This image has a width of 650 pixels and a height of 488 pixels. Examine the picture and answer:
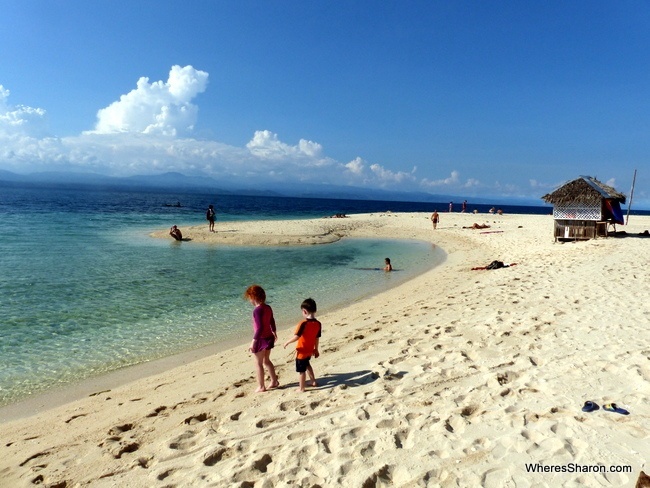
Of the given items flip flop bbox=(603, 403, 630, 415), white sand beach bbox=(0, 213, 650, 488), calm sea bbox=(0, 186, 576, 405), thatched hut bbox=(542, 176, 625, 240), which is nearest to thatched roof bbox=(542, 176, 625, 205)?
thatched hut bbox=(542, 176, 625, 240)

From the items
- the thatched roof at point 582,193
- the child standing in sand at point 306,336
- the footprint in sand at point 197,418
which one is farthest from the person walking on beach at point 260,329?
the thatched roof at point 582,193

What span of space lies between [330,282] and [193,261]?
27.5ft

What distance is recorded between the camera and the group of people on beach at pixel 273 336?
546 centimetres

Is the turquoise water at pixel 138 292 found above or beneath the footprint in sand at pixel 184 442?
beneath

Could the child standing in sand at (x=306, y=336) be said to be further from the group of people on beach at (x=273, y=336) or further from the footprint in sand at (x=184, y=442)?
the footprint in sand at (x=184, y=442)

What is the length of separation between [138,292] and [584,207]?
22.3m

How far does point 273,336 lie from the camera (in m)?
5.82

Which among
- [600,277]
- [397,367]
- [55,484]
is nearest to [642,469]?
[397,367]

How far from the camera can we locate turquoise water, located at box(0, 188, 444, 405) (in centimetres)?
812

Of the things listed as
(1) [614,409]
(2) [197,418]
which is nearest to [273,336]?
(2) [197,418]

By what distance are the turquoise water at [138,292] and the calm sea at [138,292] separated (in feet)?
0.10

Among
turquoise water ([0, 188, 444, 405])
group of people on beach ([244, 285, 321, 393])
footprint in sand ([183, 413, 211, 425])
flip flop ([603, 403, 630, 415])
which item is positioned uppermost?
group of people on beach ([244, 285, 321, 393])

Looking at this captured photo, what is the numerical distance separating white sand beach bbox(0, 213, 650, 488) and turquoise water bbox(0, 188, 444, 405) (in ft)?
4.90

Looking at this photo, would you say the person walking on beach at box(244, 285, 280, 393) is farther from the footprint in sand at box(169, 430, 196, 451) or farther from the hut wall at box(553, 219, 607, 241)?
the hut wall at box(553, 219, 607, 241)
